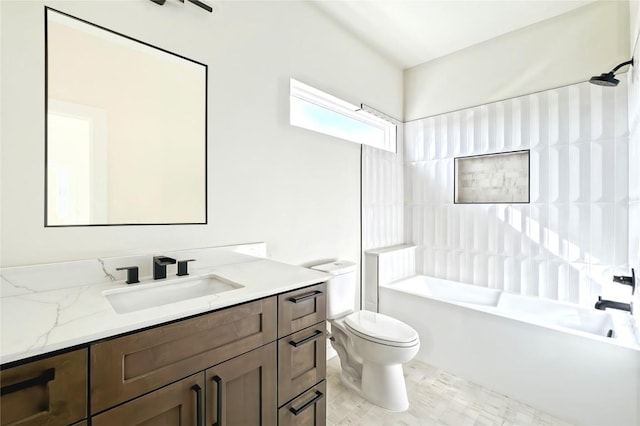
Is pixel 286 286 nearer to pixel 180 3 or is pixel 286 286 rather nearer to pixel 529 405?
pixel 180 3

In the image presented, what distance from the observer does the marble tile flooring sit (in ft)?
5.62

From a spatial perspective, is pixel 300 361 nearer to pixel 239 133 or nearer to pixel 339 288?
pixel 339 288

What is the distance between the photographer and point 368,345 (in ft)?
5.91

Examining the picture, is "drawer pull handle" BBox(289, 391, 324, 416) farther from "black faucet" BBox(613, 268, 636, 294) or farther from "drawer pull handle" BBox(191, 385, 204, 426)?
"black faucet" BBox(613, 268, 636, 294)

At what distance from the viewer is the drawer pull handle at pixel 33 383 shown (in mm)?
603

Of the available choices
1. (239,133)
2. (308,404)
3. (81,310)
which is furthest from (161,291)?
(239,133)

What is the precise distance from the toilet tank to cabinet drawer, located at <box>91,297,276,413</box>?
989mm

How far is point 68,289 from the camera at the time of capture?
111 cm

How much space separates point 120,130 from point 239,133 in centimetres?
61

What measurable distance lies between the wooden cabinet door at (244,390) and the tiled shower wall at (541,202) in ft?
7.66

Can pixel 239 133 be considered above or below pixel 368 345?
above

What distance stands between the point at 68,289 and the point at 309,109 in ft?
5.96

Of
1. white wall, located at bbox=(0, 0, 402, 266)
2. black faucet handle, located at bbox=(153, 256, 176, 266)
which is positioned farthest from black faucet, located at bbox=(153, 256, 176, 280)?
white wall, located at bbox=(0, 0, 402, 266)

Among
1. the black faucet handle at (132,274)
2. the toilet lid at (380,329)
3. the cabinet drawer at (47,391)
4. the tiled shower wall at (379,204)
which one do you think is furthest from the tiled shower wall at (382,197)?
the cabinet drawer at (47,391)
